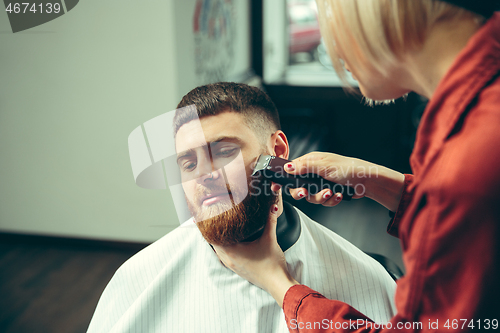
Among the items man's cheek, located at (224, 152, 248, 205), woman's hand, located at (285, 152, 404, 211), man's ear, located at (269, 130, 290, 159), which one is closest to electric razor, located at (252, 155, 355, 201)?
woman's hand, located at (285, 152, 404, 211)

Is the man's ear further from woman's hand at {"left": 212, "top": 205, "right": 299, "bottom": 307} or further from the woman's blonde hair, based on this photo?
the woman's blonde hair

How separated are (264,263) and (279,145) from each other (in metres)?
0.34

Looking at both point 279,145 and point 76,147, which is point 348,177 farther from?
point 76,147

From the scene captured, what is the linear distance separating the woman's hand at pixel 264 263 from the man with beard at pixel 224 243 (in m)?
0.02

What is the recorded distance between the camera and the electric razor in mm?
688

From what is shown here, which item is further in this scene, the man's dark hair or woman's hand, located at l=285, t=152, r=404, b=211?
the man's dark hair

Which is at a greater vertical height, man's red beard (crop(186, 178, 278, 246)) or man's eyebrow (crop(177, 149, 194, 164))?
man's eyebrow (crop(177, 149, 194, 164))

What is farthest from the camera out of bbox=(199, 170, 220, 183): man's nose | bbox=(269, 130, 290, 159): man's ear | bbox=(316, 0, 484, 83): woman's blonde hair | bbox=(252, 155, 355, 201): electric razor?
bbox=(269, 130, 290, 159): man's ear

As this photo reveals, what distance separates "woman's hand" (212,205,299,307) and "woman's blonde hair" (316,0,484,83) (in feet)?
1.59

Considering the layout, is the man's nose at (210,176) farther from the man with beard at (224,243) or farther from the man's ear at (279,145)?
the man's ear at (279,145)

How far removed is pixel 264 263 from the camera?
2.61ft

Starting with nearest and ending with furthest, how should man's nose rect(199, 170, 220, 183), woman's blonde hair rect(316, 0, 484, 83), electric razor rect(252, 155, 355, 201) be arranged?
1. woman's blonde hair rect(316, 0, 484, 83)
2. electric razor rect(252, 155, 355, 201)
3. man's nose rect(199, 170, 220, 183)

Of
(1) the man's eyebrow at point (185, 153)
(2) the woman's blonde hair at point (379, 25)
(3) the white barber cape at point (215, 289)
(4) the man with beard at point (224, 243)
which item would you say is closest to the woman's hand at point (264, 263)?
(4) the man with beard at point (224, 243)

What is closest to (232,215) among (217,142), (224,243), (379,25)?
(224,243)
